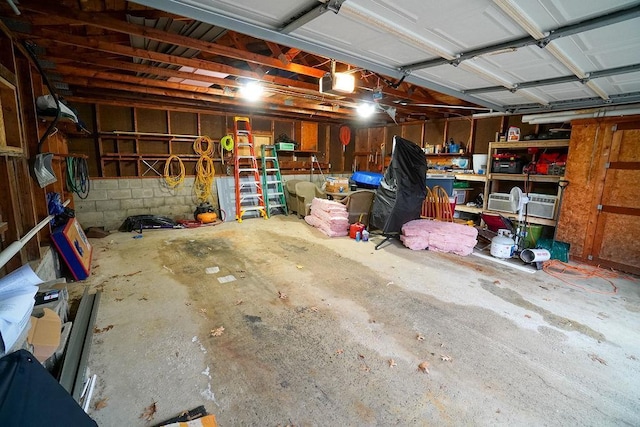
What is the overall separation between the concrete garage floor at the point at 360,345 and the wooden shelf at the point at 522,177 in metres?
1.68

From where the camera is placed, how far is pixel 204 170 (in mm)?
6723

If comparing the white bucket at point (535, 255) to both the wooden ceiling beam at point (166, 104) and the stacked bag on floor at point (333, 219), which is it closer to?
the stacked bag on floor at point (333, 219)

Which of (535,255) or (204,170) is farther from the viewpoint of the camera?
(204,170)

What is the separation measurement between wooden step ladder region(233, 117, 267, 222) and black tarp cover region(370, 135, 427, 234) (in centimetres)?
319

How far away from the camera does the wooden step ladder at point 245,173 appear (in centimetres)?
666

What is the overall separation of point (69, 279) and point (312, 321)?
2921 millimetres

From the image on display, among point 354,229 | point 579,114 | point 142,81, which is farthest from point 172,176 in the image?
point 579,114

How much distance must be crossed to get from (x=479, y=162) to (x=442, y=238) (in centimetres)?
224

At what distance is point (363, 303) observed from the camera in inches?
115

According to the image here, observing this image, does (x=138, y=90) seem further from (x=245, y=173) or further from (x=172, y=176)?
(x=245, y=173)

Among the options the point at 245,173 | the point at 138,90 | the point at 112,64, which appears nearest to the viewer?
the point at 112,64

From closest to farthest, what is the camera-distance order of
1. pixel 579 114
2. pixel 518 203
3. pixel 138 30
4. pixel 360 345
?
1. pixel 360 345
2. pixel 138 30
3. pixel 579 114
4. pixel 518 203

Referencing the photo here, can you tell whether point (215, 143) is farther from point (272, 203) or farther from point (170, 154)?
point (272, 203)

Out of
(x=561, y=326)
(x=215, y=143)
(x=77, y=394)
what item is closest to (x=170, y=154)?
(x=215, y=143)
